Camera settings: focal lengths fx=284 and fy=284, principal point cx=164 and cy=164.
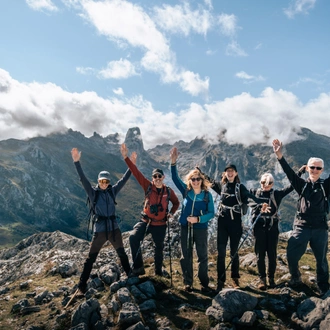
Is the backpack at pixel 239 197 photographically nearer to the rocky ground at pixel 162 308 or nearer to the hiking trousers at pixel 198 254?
the hiking trousers at pixel 198 254

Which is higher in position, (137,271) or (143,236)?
(143,236)

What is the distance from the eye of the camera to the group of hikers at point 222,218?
10.9 metres

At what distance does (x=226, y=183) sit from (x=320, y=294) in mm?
5581

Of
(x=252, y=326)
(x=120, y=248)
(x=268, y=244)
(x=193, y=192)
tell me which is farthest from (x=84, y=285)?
(x=268, y=244)

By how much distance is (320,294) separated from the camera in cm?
1102

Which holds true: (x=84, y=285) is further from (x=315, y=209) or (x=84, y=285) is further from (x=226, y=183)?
(x=315, y=209)

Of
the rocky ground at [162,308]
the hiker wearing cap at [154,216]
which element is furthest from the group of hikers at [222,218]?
the rocky ground at [162,308]

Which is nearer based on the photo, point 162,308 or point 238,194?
point 162,308

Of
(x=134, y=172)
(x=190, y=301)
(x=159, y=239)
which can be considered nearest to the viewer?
(x=190, y=301)

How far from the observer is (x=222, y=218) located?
12.2m

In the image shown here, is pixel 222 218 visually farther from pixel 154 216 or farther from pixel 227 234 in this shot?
pixel 154 216

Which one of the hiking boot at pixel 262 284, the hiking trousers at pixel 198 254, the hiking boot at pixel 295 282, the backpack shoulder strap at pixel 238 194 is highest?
the backpack shoulder strap at pixel 238 194

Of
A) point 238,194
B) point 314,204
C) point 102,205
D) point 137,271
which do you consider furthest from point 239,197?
point 102,205

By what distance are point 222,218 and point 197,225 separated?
4.20ft
